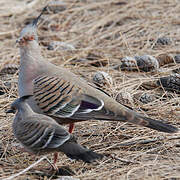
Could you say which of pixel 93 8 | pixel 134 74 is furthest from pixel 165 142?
pixel 93 8

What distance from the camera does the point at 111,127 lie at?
4035 mm

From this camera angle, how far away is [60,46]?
20.6 ft

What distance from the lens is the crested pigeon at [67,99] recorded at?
3383 mm

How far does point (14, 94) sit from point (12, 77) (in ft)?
1.45

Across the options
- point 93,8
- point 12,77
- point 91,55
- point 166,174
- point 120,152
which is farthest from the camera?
point 93,8

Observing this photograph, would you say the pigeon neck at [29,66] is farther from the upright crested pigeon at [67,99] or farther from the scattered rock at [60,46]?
the scattered rock at [60,46]

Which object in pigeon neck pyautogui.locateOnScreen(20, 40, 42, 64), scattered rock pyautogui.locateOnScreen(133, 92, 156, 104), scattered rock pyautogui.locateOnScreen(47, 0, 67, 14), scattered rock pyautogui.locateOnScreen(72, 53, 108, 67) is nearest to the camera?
pigeon neck pyautogui.locateOnScreen(20, 40, 42, 64)

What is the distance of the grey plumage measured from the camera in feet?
9.66

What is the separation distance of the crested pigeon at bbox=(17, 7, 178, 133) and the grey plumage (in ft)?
0.76

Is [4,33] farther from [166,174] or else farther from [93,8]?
[166,174]


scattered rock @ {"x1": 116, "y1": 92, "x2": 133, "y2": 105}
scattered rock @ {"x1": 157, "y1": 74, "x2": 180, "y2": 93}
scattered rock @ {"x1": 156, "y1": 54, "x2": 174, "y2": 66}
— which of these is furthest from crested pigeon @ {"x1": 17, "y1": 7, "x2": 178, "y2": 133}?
scattered rock @ {"x1": 156, "y1": 54, "x2": 174, "y2": 66}

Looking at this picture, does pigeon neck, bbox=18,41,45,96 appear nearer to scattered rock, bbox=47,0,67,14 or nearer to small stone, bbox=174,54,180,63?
small stone, bbox=174,54,180,63

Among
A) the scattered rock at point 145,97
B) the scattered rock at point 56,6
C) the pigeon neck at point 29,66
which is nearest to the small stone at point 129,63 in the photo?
the scattered rock at point 145,97

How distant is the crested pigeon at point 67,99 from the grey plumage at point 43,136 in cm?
23
